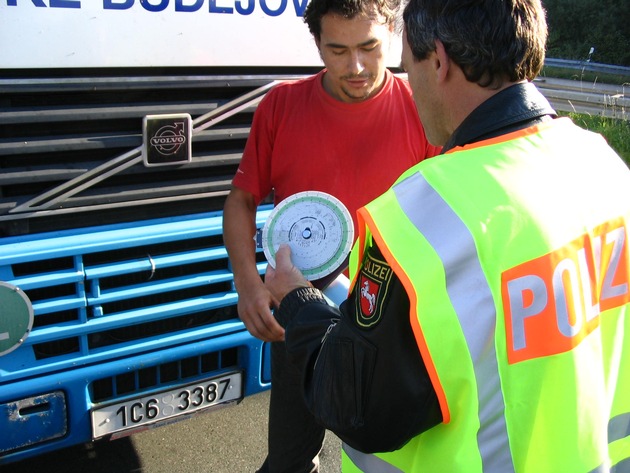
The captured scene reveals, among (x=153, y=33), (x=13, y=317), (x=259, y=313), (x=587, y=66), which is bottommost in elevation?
(x=587, y=66)

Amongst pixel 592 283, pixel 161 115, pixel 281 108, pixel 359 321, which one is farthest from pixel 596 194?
pixel 161 115

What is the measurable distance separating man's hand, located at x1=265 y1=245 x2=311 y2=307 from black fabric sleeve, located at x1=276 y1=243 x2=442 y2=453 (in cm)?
30

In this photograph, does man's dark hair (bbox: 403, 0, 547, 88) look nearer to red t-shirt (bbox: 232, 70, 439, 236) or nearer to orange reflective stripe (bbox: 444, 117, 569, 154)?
orange reflective stripe (bbox: 444, 117, 569, 154)

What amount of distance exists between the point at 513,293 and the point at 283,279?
0.72m

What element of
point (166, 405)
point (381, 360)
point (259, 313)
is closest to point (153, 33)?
point (259, 313)

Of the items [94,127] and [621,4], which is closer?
[94,127]

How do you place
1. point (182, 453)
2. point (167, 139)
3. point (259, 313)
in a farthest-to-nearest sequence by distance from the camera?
1. point (182, 453)
2. point (167, 139)
3. point (259, 313)

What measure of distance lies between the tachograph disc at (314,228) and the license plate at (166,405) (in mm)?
996

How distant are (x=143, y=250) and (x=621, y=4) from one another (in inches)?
1282

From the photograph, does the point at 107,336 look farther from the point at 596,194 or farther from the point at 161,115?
the point at 596,194

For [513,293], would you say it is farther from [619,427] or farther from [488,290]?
[619,427]

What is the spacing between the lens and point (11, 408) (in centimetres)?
250

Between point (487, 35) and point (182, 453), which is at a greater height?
point (487, 35)

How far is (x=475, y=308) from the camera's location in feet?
4.04
